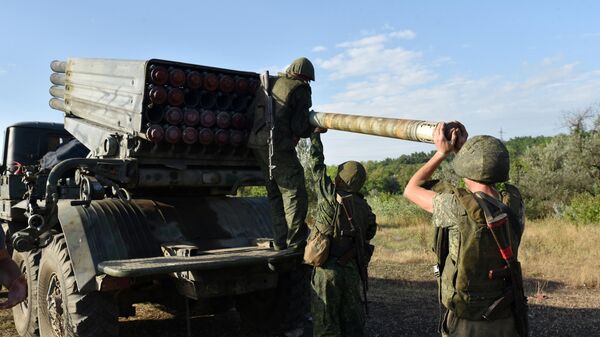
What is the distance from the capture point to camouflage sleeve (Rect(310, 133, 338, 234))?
4.68 m

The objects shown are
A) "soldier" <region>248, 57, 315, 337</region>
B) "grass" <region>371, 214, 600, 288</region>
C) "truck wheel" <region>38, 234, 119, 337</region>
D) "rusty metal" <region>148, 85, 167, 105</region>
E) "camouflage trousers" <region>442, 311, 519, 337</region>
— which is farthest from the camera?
"grass" <region>371, 214, 600, 288</region>

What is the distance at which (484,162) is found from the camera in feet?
9.46

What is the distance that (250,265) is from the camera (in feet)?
15.8

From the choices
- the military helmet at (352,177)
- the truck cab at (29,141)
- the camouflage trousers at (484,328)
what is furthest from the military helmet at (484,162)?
the truck cab at (29,141)

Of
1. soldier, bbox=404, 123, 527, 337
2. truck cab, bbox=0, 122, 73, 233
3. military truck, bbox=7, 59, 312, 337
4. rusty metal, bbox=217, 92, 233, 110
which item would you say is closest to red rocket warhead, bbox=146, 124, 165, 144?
military truck, bbox=7, 59, 312, 337

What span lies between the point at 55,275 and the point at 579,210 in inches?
651

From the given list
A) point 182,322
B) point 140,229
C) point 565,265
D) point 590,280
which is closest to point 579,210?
point 565,265

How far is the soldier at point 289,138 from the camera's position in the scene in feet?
16.5

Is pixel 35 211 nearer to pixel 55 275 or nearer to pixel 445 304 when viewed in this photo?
pixel 55 275

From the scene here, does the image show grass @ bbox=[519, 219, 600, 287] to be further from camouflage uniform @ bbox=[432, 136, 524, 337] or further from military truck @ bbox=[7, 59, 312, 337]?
camouflage uniform @ bbox=[432, 136, 524, 337]

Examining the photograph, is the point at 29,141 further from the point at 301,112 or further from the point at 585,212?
the point at 585,212

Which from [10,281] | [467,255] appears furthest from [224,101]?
[467,255]

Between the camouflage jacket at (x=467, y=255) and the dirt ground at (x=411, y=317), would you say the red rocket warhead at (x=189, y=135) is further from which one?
the camouflage jacket at (x=467, y=255)

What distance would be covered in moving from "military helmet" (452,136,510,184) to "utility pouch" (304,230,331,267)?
1828mm
